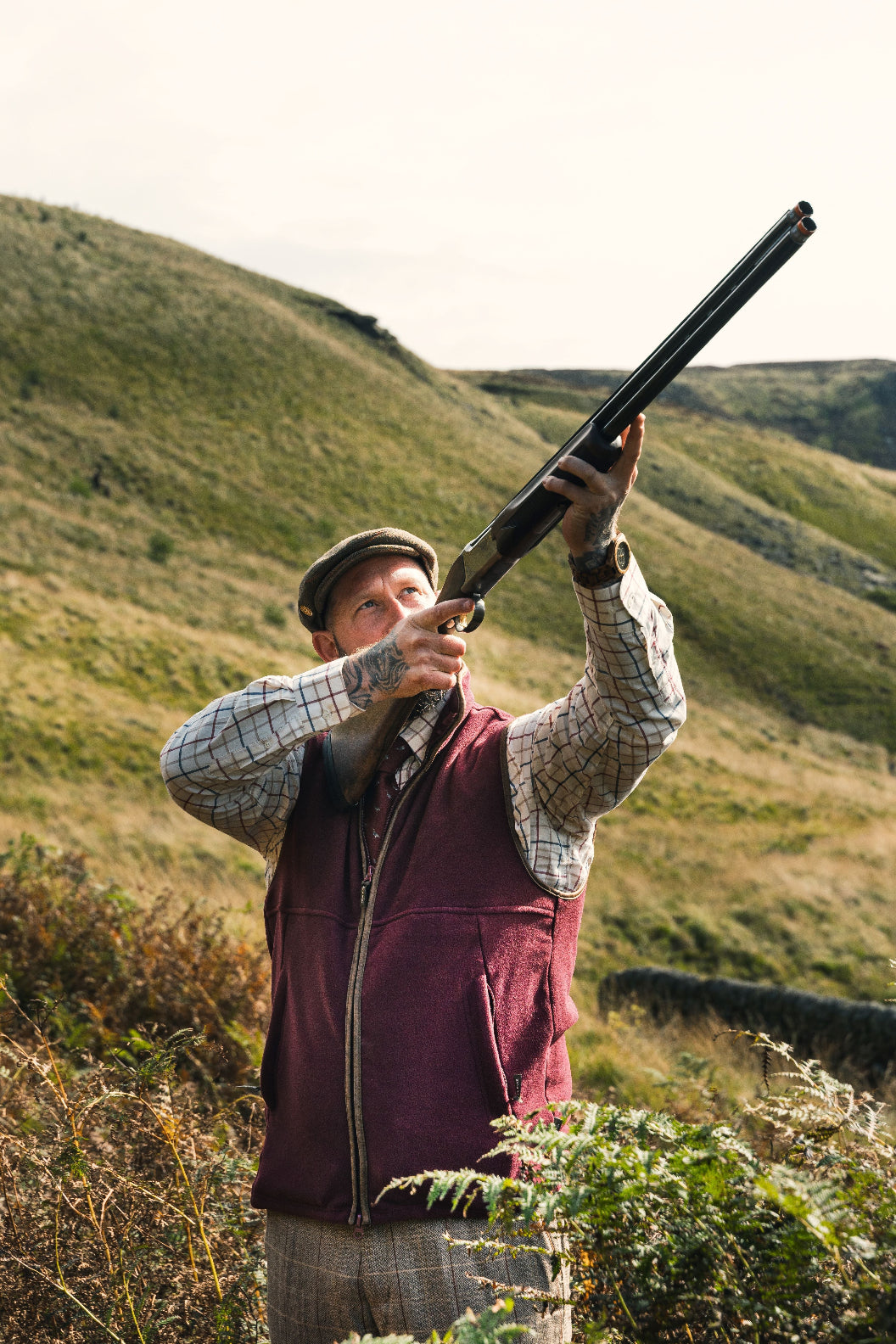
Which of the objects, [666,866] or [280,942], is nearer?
[280,942]

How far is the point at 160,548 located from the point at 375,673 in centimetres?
3608

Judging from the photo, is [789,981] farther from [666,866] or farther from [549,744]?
[549,744]

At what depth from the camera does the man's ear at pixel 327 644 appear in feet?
11.0

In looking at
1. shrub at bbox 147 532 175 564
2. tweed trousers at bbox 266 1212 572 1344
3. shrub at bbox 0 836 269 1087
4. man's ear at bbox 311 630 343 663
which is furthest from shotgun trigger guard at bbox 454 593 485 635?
shrub at bbox 147 532 175 564

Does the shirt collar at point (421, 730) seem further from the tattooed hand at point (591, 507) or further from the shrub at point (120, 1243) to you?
the shrub at point (120, 1243)

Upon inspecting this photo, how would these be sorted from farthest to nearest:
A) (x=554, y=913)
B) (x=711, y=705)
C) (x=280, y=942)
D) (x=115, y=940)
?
(x=711, y=705), (x=115, y=940), (x=280, y=942), (x=554, y=913)

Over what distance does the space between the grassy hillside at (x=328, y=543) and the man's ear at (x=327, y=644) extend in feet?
15.8

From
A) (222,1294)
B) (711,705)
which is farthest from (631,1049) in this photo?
(711,705)

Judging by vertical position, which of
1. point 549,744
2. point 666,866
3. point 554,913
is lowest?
point 666,866

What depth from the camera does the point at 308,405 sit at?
5762 cm

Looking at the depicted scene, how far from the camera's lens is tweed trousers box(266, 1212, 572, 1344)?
2238 mm

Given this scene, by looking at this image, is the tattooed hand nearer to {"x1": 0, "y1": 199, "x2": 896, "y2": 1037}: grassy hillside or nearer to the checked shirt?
the checked shirt

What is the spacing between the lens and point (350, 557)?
3178 millimetres

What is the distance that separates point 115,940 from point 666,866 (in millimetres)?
15361
